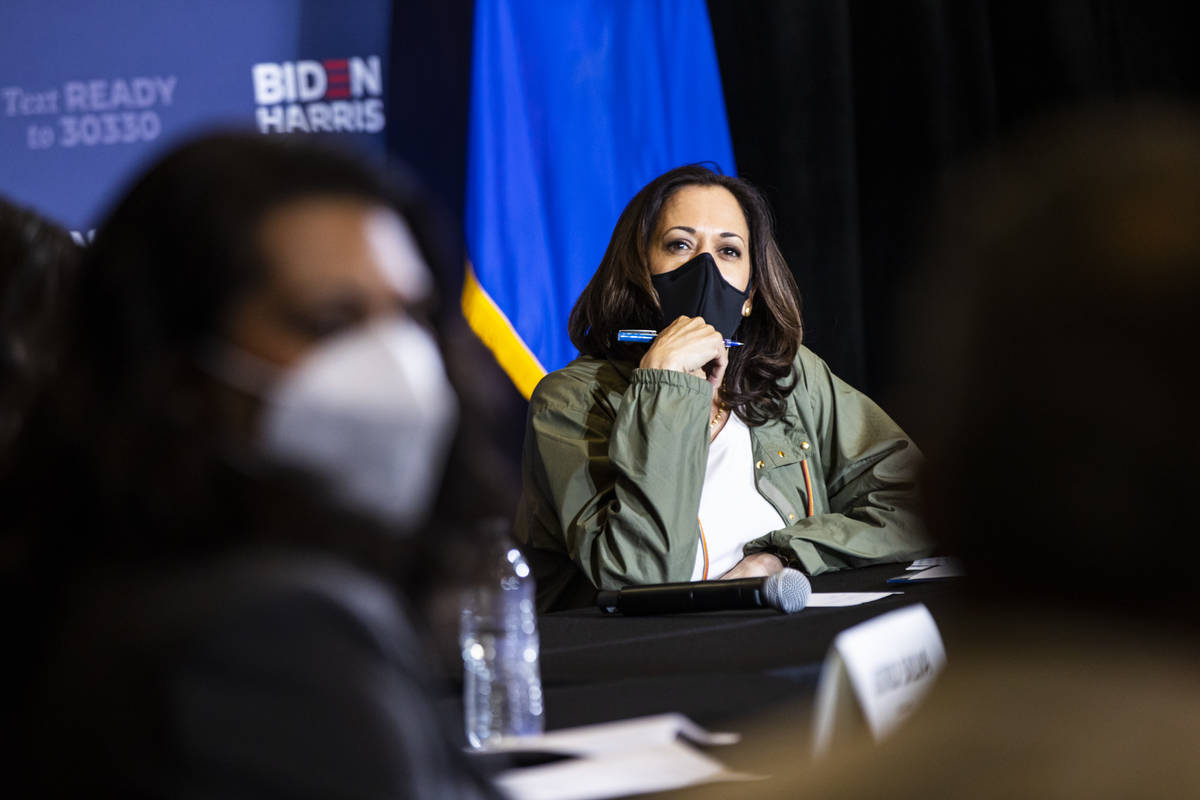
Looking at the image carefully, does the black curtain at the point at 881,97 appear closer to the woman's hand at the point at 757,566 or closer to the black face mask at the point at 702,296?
the black face mask at the point at 702,296

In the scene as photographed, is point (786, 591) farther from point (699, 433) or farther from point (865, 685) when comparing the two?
point (865, 685)

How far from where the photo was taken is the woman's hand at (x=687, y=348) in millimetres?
2404

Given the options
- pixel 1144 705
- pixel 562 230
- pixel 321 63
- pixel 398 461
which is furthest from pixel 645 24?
pixel 1144 705

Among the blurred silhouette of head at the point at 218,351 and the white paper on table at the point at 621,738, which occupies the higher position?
the blurred silhouette of head at the point at 218,351

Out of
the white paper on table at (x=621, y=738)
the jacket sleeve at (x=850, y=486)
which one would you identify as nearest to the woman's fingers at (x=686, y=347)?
the jacket sleeve at (x=850, y=486)

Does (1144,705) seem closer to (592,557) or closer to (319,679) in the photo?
(319,679)

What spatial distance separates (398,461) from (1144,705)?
0.43m

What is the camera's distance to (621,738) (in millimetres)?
994

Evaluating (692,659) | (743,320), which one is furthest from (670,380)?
(692,659)

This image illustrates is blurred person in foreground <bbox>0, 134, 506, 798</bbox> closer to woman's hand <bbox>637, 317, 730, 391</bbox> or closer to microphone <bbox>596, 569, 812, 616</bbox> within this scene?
microphone <bbox>596, 569, 812, 616</bbox>

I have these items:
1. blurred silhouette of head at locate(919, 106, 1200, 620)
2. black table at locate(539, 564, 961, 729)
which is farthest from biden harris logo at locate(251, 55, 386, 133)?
blurred silhouette of head at locate(919, 106, 1200, 620)

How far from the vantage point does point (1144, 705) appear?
0.52m

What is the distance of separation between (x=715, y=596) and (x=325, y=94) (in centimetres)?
249

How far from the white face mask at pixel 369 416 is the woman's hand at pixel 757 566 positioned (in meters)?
1.52
